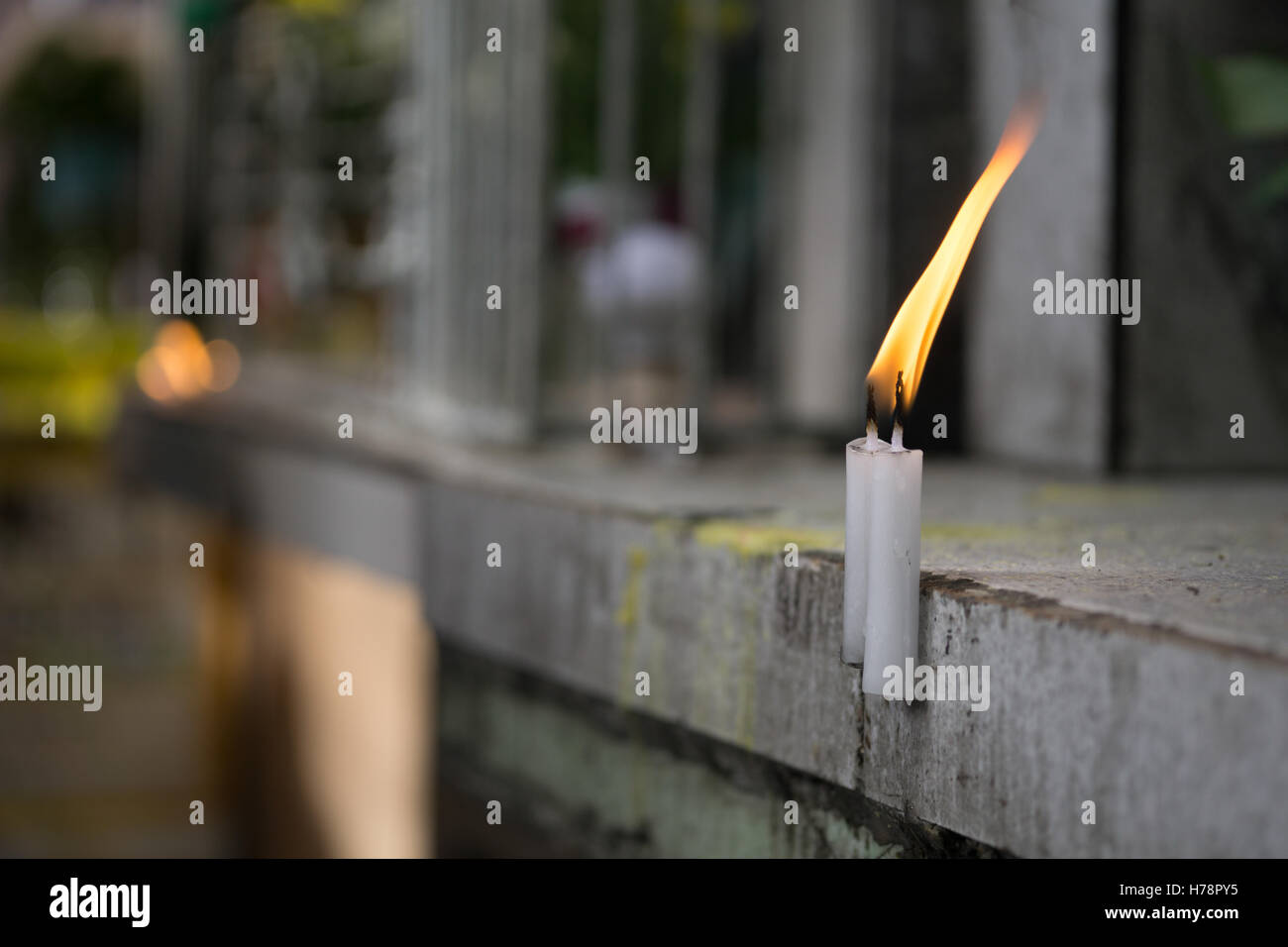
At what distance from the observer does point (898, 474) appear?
163 centimetres

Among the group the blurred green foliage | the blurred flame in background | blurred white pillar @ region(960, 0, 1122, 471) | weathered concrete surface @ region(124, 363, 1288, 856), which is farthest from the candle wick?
the blurred flame in background

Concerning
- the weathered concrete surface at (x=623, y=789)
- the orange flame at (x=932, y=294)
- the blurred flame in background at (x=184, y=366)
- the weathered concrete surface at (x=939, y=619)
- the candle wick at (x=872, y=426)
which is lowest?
the weathered concrete surface at (x=623, y=789)

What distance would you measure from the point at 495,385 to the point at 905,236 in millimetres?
1321

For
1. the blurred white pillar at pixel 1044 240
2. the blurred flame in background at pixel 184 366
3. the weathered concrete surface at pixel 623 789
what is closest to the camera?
the weathered concrete surface at pixel 623 789

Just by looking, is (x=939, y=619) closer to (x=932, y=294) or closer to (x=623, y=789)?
(x=932, y=294)

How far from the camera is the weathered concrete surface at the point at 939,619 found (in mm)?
1449

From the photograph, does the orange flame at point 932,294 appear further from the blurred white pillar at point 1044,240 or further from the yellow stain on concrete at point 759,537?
the blurred white pillar at point 1044,240

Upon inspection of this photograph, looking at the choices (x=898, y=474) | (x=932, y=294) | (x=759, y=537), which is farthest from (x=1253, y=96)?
(x=898, y=474)

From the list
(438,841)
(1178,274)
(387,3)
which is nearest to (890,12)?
(1178,274)

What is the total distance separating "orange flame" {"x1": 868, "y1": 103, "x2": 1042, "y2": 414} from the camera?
1.63 meters

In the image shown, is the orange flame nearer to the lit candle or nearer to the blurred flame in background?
the lit candle

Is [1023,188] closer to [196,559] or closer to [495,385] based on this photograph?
[495,385]

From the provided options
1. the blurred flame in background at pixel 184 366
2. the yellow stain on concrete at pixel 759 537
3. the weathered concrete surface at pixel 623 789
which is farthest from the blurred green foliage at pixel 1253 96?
the blurred flame in background at pixel 184 366

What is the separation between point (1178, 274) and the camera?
3.41 metres
